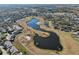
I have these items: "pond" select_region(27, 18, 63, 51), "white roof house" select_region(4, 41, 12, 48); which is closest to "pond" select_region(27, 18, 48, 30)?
"pond" select_region(27, 18, 63, 51)

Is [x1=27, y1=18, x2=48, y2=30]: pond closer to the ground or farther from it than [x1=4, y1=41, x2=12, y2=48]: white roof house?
farther from it

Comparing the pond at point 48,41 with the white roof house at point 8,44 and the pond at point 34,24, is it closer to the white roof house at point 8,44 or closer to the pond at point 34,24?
the pond at point 34,24

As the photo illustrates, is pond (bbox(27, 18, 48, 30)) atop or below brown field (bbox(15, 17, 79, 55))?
atop

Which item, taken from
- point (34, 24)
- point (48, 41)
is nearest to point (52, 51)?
point (48, 41)

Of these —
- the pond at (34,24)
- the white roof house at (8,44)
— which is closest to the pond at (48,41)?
the pond at (34,24)

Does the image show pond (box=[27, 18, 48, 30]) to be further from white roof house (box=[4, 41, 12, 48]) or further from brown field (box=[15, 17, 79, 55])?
white roof house (box=[4, 41, 12, 48])

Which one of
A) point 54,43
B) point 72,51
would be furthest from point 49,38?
point 72,51

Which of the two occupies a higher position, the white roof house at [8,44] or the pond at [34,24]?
the pond at [34,24]

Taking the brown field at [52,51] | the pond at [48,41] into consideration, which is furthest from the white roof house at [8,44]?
the pond at [48,41]

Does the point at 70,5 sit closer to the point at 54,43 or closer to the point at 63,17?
the point at 63,17

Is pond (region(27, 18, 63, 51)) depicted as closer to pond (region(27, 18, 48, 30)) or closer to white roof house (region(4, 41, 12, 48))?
pond (region(27, 18, 48, 30))

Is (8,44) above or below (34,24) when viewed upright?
below

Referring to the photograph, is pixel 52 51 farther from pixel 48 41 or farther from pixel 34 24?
pixel 34 24
